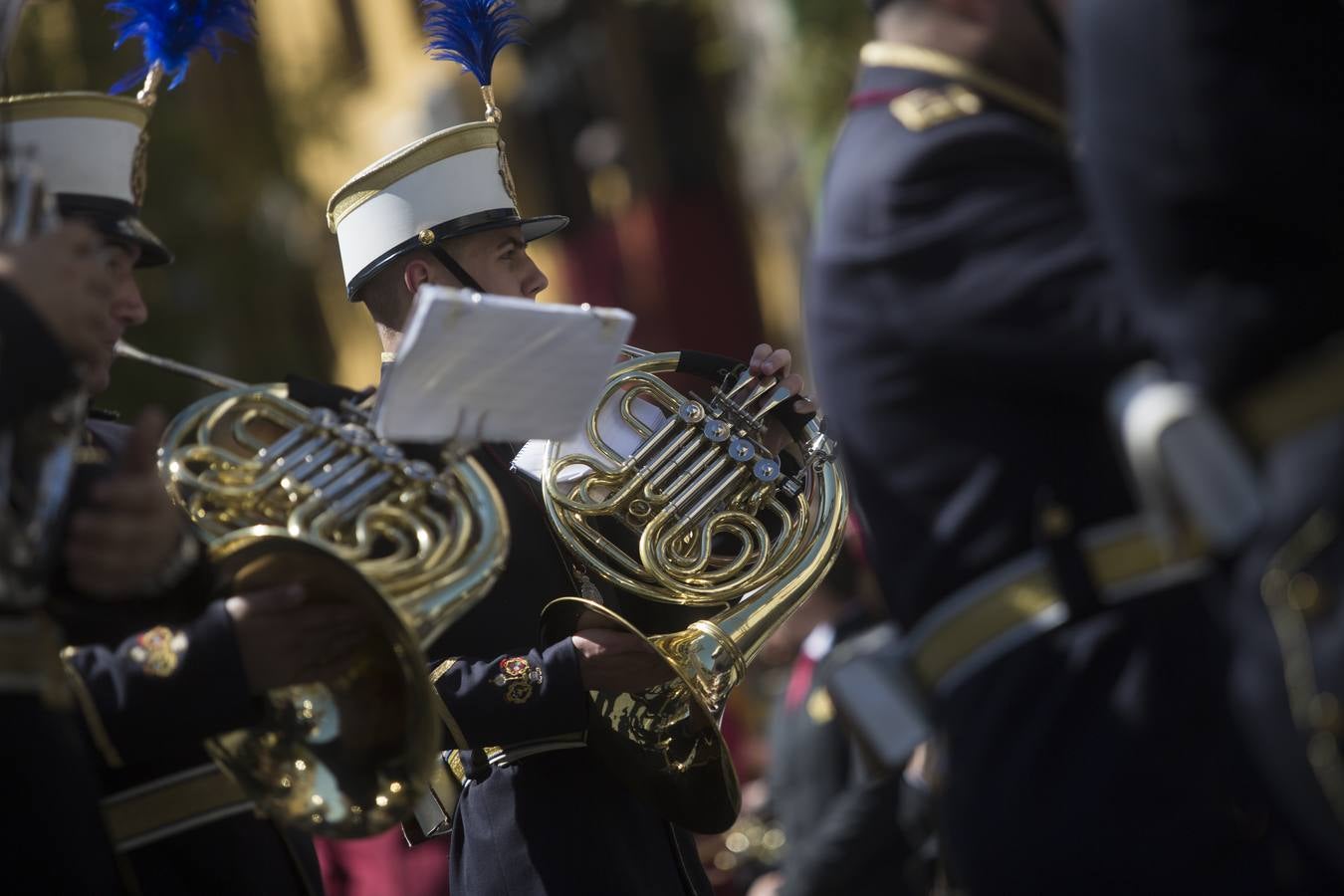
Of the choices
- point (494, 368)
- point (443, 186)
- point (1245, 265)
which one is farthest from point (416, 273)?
point (1245, 265)

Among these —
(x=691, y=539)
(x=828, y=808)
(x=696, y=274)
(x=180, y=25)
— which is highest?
(x=180, y=25)

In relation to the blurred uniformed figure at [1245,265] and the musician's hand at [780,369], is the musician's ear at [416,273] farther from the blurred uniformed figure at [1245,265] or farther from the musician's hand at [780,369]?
the blurred uniformed figure at [1245,265]

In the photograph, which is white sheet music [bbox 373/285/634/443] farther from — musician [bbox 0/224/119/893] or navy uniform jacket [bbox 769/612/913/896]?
navy uniform jacket [bbox 769/612/913/896]

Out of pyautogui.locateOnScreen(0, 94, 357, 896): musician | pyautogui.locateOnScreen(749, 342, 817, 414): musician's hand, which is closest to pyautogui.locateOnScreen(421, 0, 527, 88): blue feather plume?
pyautogui.locateOnScreen(749, 342, 817, 414): musician's hand

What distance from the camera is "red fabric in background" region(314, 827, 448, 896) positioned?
18.9 ft

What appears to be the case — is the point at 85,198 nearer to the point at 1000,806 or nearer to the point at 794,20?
the point at 1000,806

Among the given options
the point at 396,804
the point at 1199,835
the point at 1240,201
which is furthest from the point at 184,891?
the point at 1240,201

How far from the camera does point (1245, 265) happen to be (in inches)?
84.5

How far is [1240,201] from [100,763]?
2.07m

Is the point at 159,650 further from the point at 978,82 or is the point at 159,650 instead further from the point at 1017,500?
the point at 978,82

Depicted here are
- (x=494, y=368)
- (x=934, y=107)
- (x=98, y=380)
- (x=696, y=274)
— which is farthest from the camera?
(x=696, y=274)

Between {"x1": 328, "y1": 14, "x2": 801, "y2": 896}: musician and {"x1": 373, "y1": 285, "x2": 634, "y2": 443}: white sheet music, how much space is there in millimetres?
909

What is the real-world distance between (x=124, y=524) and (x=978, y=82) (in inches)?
53.2

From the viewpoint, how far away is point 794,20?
37.2ft
